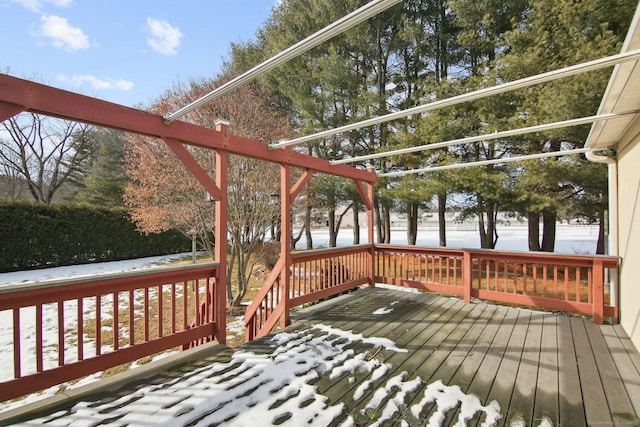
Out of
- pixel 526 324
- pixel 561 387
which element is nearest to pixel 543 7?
pixel 526 324

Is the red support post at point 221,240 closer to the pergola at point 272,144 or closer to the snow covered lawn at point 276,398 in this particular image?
the pergola at point 272,144

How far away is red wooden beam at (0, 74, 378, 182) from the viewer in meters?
1.85

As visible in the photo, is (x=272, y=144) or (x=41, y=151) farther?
(x=41, y=151)

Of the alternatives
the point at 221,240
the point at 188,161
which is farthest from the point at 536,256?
the point at 188,161

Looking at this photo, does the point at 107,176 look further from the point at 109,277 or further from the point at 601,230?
the point at 601,230

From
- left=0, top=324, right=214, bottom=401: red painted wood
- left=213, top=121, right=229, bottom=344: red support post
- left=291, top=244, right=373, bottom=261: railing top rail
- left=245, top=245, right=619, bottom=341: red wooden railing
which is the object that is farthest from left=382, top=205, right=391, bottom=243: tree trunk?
left=0, top=324, right=214, bottom=401: red painted wood

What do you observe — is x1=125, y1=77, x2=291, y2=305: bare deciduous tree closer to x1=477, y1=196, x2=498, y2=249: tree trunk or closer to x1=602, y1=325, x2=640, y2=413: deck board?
x1=602, y1=325, x2=640, y2=413: deck board

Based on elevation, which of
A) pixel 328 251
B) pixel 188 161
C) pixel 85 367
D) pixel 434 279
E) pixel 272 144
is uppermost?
pixel 272 144

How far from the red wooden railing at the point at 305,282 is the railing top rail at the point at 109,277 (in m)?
1.04

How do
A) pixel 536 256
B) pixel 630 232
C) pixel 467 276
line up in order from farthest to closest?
pixel 467 276 → pixel 536 256 → pixel 630 232

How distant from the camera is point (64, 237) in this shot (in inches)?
393

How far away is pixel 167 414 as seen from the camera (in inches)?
73.0

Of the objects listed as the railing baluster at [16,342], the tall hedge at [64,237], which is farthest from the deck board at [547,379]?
the tall hedge at [64,237]

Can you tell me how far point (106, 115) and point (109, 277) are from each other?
4.03 ft
